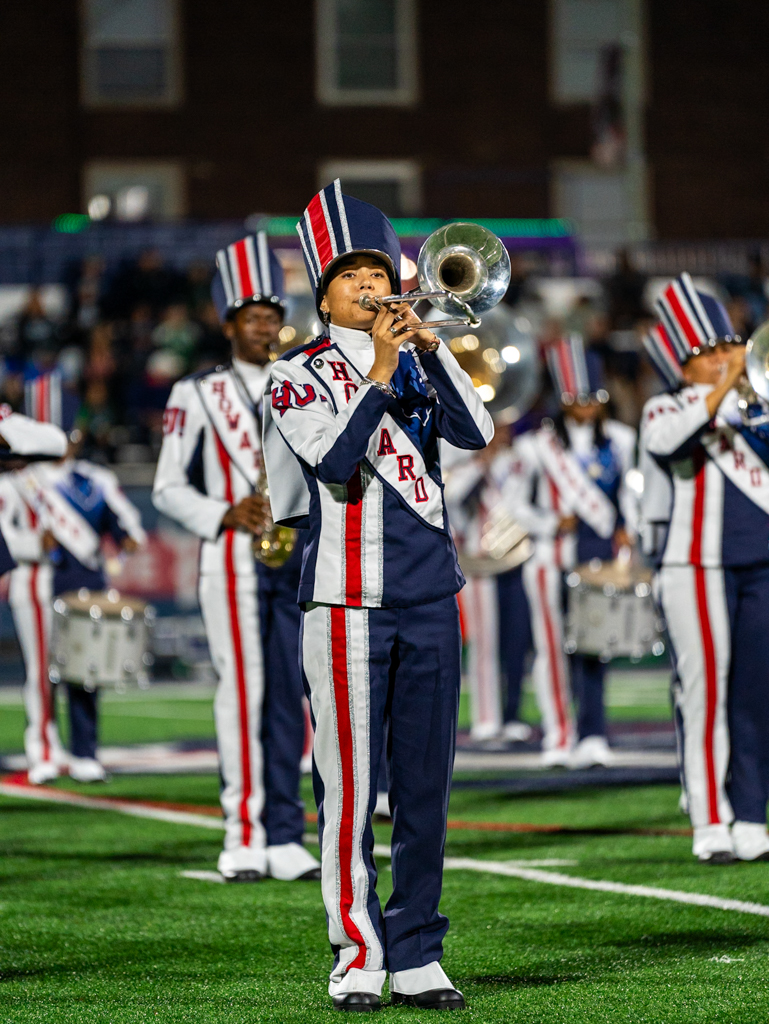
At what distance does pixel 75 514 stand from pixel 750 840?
4.73m

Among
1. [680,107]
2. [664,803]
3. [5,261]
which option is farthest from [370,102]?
[664,803]

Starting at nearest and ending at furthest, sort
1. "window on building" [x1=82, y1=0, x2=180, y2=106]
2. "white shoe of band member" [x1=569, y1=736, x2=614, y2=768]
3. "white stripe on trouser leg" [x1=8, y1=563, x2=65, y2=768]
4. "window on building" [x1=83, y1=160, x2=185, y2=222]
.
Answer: "white shoe of band member" [x1=569, y1=736, x2=614, y2=768], "white stripe on trouser leg" [x1=8, y1=563, x2=65, y2=768], "window on building" [x1=82, y1=0, x2=180, y2=106], "window on building" [x1=83, y1=160, x2=185, y2=222]

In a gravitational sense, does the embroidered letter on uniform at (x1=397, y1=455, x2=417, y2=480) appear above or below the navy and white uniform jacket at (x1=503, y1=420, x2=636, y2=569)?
above

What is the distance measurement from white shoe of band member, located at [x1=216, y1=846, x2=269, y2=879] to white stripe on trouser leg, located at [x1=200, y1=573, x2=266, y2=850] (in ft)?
0.07

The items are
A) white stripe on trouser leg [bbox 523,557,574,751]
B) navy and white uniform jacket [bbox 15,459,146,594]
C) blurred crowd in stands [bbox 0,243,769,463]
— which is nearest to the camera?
navy and white uniform jacket [bbox 15,459,146,594]

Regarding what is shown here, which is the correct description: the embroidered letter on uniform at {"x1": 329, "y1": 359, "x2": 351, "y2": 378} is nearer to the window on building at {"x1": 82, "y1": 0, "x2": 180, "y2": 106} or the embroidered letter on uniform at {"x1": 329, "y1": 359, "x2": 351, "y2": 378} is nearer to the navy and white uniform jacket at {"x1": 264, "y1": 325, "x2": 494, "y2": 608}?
the navy and white uniform jacket at {"x1": 264, "y1": 325, "x2": 494, "y2": 608}

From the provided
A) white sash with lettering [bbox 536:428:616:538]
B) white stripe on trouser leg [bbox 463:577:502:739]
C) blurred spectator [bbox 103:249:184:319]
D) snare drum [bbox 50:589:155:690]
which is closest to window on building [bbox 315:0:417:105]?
blurred spectator [bbox 103:249:184:319]

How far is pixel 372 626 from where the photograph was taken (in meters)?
4.28

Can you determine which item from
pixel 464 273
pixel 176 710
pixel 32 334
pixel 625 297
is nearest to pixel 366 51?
pixel 625 297

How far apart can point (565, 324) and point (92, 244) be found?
5.70 meters

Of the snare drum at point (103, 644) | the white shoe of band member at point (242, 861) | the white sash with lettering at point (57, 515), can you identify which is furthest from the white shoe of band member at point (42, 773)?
the white shoe of band member at point (242, 861)

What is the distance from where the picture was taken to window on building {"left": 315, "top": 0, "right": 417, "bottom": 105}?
90.7 feet

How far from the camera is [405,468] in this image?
14.2 feet

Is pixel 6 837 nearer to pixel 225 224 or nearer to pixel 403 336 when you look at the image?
pixel 403 336
